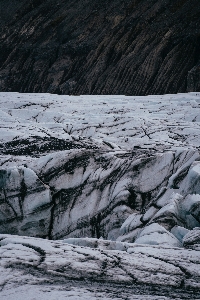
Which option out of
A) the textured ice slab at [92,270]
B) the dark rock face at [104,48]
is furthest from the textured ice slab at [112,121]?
the dark rock face at [104,48]

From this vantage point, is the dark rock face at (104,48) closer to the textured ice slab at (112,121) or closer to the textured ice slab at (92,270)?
the textured ice slab at (112,121)

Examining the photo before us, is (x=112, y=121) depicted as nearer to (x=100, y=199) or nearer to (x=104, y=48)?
(x=100, y=199)

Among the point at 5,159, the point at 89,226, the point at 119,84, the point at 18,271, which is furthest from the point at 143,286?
the point at 119,84

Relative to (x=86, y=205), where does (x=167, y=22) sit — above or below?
above

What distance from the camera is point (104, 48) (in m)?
19.0

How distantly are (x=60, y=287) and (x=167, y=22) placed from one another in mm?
17449

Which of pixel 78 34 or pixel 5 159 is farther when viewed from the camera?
pixel 78 34

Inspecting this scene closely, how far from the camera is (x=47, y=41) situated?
826 inches

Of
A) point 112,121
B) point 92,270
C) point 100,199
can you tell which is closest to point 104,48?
point 112,121

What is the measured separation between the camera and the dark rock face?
54.7 feet

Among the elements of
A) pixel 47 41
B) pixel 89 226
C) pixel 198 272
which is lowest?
pixel 89 226

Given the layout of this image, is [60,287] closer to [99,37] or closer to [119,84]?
[119,84]

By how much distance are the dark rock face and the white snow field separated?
6.42m

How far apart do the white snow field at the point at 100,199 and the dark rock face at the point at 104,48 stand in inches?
253
